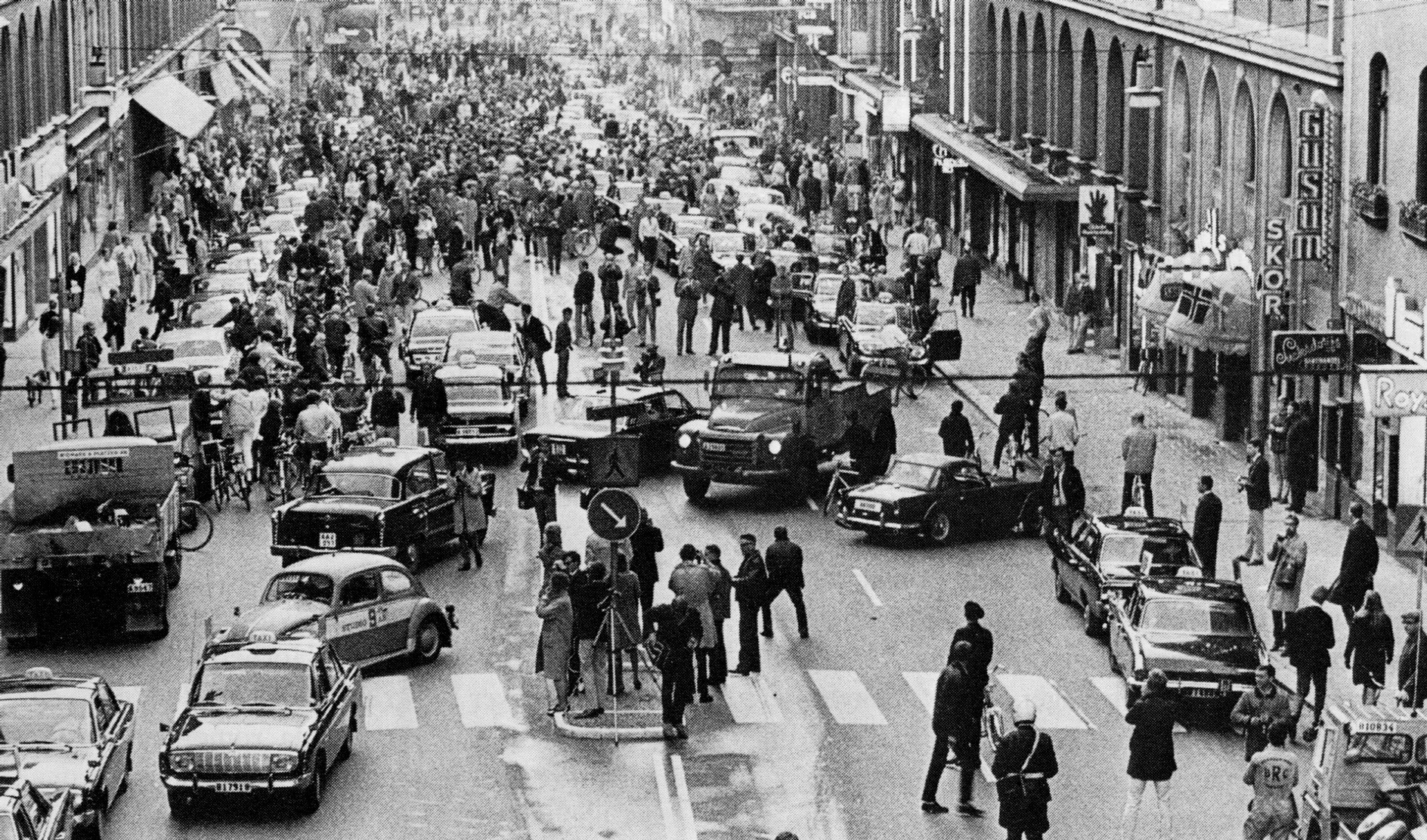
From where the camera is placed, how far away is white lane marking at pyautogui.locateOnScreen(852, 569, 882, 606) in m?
30.9

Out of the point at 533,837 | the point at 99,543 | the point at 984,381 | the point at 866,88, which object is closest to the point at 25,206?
the point at 984,381

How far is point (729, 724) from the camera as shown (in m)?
25.4

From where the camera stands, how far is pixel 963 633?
2328 centimetres

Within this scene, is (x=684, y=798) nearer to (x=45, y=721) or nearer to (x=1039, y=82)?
(x=45, y=721)

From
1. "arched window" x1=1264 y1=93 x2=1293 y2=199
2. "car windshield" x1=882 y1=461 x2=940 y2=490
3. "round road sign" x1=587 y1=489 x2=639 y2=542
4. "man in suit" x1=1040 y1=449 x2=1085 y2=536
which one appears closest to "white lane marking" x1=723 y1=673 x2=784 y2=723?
"round road sign" x1=587 y1=489 x2=639 y2=542

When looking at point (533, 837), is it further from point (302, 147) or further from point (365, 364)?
point (302, 147)

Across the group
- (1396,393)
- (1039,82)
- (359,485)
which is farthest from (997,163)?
(1396,393)

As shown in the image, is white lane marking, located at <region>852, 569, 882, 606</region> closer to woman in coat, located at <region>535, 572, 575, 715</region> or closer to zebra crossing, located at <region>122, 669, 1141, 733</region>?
zebra crossing, located at <region>122, 669, 1141, 733</region>

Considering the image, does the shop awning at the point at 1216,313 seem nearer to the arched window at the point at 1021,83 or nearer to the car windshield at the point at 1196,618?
the car windshield at the point at 1196,618

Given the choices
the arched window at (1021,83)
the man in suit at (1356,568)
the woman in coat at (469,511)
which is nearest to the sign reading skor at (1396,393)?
the man in suit at (1356,568)

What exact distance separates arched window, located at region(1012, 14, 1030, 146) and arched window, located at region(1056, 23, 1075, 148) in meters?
3.95

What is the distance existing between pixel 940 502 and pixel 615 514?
9.51m

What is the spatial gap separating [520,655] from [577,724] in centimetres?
308

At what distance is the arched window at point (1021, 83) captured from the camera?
63.6 metres
